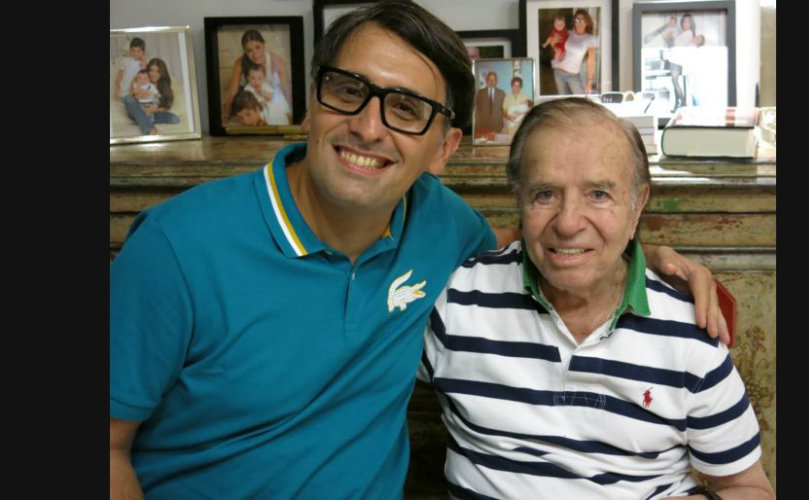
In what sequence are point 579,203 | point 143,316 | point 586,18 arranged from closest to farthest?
point 143,316, point 579,203, point 586,18

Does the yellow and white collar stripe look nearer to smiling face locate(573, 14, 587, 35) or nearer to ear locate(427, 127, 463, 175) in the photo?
ear locate(427, 127, 463, 175)

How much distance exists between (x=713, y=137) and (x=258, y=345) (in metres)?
1.29

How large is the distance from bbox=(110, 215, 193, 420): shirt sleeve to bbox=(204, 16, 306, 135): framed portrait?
1.23m

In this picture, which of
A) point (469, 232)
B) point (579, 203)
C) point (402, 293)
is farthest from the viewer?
point (469, 232)

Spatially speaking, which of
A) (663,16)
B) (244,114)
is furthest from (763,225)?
(244,114)

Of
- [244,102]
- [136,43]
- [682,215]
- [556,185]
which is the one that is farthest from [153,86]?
[682,215]

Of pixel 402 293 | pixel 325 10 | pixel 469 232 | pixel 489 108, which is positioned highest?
pixel 325 10

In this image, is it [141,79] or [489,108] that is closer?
[489,108]

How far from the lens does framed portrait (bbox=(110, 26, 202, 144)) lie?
2.41 m

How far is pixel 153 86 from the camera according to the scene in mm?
2430

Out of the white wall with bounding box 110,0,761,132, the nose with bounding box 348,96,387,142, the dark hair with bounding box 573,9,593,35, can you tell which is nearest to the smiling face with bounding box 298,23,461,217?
the nose with bounding box 348,96,387,142

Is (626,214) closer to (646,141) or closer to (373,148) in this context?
(373,148)

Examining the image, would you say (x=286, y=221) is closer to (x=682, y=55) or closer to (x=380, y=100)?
(x=380, y=100)

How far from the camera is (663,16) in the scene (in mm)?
2324
